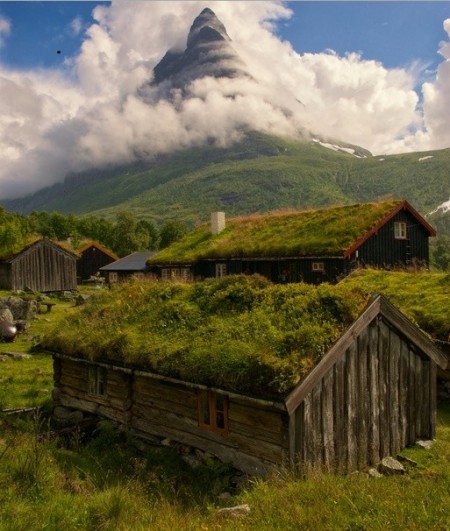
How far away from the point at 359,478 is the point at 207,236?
3077 cm

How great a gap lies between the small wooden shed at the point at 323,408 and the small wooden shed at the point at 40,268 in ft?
100

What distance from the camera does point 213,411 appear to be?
1108 cm

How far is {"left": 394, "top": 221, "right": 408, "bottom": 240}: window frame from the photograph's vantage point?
31859 mm

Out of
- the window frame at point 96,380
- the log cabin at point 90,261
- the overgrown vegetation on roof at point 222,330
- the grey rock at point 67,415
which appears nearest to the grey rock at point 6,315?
the grey rock at point 67,415

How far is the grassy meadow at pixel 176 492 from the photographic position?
6871 millimetres

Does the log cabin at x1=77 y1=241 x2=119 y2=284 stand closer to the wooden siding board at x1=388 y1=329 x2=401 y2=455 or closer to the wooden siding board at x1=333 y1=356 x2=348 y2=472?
the wooden siding board at x1=388 y1=329 x2=401 y2=455

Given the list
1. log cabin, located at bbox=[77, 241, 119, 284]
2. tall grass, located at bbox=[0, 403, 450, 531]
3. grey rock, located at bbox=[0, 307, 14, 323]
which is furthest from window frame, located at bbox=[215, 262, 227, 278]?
log cabin, located at bbox=[77, 241, 119, 284]

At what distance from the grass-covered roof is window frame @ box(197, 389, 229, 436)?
18.9 metres

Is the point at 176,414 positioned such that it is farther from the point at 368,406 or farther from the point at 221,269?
the point at 221,269

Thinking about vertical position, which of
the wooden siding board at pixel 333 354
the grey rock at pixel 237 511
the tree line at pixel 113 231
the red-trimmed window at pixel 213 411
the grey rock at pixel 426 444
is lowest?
the grey rock at pixel 426 444

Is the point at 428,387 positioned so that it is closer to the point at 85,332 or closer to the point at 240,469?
the point at 240,469

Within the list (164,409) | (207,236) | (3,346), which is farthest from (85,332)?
(207,236)

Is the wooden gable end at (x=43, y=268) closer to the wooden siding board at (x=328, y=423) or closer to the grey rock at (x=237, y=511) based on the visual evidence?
the wooden siding board at (x=328, y=423)

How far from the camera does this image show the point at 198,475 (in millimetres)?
10773
